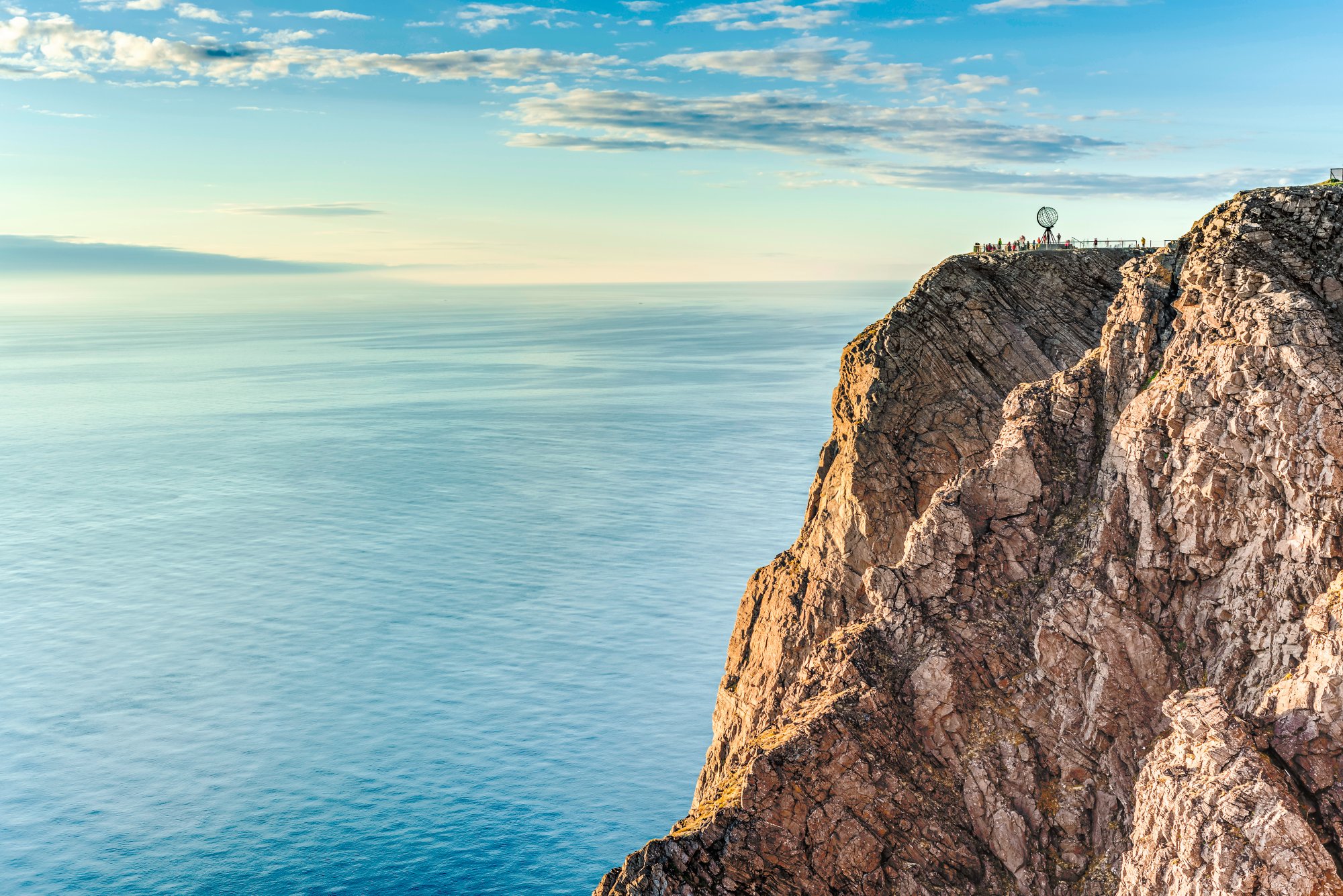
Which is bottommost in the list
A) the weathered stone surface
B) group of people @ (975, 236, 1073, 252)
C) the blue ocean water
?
the blue ocean water

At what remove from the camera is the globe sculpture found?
58.8 m

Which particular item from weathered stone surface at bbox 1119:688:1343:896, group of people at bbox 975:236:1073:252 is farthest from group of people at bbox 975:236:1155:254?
weathered stone surface at bbox 1119:688:1343:896

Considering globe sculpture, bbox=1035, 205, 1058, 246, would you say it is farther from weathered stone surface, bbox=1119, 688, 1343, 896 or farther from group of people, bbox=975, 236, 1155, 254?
weathered stone surface, bbox=1119, 688, 1343, 896

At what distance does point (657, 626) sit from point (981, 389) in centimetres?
7729

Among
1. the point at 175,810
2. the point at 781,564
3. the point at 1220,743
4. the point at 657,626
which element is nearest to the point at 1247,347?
the point at 1220,743

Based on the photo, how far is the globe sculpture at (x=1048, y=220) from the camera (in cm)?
5881

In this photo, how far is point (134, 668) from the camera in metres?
117

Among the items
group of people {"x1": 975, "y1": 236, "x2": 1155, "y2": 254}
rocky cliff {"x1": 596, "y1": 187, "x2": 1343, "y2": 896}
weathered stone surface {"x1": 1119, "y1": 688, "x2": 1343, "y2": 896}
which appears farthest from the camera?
group of people {"x1": 975, "y1": 236, "x2": 1155, "y2": 254}

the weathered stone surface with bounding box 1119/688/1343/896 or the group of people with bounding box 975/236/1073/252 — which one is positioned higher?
the group of people with bounding box 975/236/1073/252

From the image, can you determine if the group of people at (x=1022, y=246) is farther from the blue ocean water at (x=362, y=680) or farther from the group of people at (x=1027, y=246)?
the blue ocean water at (x=362, y=680)

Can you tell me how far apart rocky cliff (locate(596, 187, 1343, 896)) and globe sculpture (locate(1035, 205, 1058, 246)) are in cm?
1971

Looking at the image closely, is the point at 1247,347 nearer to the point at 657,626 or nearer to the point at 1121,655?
the point at 1121,655

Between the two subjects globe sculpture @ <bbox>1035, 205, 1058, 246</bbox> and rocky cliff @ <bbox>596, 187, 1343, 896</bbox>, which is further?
globe sculpture @ <bbox>1035, 205, 1058, 246</bbox>

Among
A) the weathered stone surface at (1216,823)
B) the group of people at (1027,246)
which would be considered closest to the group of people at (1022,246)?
the group of people at (1027,246)
